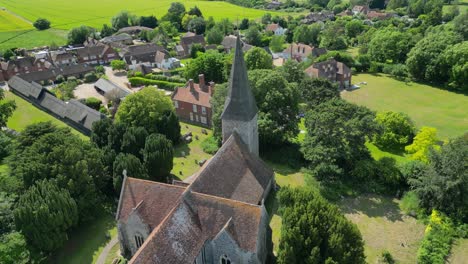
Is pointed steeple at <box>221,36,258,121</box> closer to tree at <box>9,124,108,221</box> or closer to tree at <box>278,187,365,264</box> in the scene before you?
tree at <box>278,187,365,264</box>

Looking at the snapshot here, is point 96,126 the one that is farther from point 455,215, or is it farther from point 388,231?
point 455,215

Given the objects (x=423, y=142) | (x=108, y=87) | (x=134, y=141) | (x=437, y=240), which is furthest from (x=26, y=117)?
(x=437, y=240)

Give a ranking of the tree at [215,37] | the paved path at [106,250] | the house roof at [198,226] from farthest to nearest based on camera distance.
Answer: the tree at [215,37], the paved path at [106,250], the house roof at [198,226]

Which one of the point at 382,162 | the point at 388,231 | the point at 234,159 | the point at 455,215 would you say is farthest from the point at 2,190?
the point at 455,215

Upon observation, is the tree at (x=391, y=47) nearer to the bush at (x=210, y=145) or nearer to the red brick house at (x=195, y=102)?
the red brick house at (x=195, y=102)

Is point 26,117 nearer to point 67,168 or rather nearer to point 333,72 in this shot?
point 67,168

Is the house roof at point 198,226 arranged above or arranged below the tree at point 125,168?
above

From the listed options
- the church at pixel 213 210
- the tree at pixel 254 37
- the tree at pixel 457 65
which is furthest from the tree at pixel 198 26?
the church at pixel 213 210
